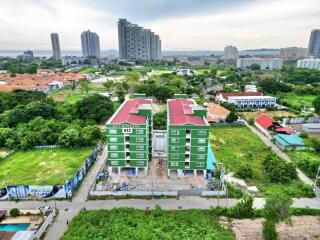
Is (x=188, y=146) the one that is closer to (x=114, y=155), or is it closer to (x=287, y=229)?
(x=114, y=155)

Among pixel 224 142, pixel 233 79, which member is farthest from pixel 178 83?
pixel 224 142

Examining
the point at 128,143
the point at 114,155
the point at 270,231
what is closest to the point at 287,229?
the point at 270,231

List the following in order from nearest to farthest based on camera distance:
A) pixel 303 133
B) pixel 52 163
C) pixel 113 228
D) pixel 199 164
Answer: pixel 113 228 → pixel 199 164 → pixel 52 163 → pixel 303 133

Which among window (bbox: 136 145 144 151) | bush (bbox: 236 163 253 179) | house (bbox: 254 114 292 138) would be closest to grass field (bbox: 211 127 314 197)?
bush (bbox: 236 163 253 179)

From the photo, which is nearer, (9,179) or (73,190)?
(73,190)

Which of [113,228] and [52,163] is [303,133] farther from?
[52,163]
